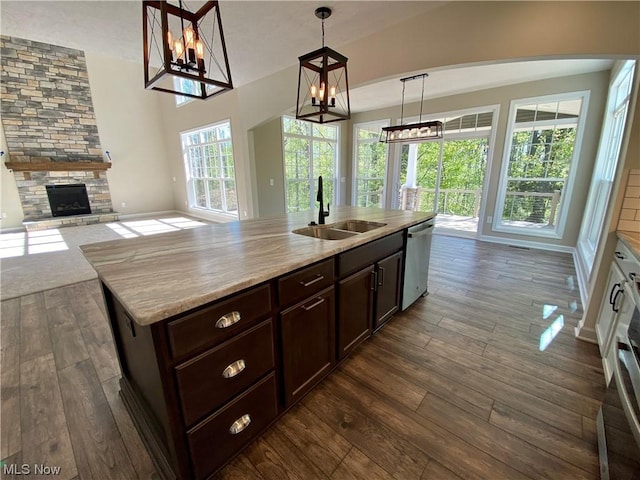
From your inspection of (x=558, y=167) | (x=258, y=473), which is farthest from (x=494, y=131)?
(x=258, y=473)

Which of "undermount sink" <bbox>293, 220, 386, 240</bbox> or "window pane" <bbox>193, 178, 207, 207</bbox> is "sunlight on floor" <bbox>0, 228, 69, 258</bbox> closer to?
"window pane" <bbox>193, 178, 207, 207</bbox>

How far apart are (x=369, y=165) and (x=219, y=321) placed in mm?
6255

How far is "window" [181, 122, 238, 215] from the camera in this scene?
6.28 meters

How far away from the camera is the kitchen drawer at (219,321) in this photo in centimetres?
94

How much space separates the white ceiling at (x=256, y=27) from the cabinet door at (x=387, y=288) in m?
2.11

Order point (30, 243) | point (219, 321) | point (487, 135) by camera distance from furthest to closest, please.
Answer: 1. point (30, 243)
2. point (487, 135)
3. point (219, 321)

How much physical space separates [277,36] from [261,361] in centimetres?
349

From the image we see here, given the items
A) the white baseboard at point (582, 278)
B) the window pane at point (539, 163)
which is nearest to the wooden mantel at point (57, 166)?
the window pane at point (539, 163)

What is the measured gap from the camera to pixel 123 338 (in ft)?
4.76

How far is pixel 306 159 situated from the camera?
6.17 m

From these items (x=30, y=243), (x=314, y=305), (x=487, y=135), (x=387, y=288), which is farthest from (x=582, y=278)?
(x=30, y=243)

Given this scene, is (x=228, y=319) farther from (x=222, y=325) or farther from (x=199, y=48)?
(x=199, y=48)

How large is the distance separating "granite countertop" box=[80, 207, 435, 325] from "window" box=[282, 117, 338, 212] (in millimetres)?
3991

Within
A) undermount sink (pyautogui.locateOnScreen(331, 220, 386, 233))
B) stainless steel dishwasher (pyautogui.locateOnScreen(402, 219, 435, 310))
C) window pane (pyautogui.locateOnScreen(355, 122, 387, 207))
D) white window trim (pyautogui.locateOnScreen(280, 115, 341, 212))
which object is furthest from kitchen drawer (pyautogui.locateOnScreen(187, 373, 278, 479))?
window pane (pyautogui.locateOnScreen(355, 122, 387, 207))
